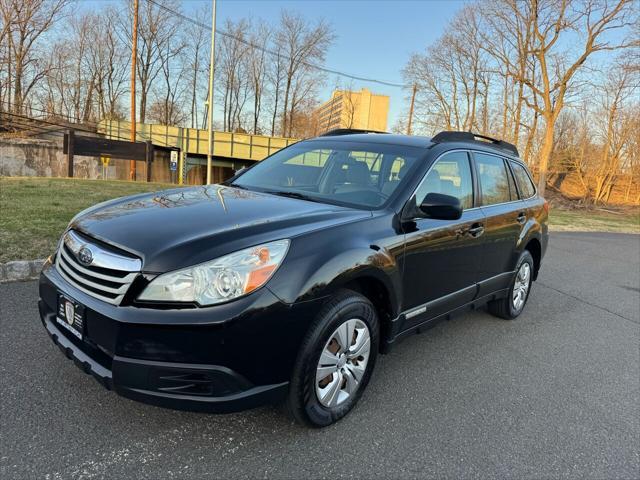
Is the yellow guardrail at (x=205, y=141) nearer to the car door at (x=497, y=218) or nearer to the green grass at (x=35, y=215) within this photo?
the green grass at (x=35, y=215)

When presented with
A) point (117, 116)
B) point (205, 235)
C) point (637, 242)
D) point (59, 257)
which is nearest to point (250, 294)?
point (205, 235)

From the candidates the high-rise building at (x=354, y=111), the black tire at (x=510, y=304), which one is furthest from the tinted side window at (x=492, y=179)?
the high-rise building at (x=354, y=111)

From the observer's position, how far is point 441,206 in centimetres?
304

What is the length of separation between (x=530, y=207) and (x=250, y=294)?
3.86 meters

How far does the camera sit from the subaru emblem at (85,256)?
7.97 ft

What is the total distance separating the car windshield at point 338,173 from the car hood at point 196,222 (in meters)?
0.26

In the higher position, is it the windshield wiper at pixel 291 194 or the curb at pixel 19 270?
the windshield wiper at pixel 291 194

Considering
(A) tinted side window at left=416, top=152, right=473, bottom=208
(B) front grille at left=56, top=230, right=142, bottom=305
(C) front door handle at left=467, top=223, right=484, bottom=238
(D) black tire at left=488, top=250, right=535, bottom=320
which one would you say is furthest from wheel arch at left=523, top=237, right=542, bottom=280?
(B) front grille at left=56, top=230, right=142, bottom=305

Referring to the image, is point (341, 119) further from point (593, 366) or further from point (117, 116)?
point (593, 366)

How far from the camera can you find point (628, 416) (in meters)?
3.21

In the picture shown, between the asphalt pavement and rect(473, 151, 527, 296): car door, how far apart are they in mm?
674

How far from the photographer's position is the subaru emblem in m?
2.43

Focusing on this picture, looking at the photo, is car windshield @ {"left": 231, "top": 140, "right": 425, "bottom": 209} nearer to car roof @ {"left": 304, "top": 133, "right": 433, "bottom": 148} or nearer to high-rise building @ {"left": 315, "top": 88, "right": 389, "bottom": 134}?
car roof @ {"left": 304, "top": 133, "right": 433, "bottom": 148}

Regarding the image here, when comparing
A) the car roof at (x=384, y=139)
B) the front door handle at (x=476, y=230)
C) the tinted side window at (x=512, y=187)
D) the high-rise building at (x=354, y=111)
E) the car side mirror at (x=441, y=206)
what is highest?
the high-rise building at (x=354, y=111)
